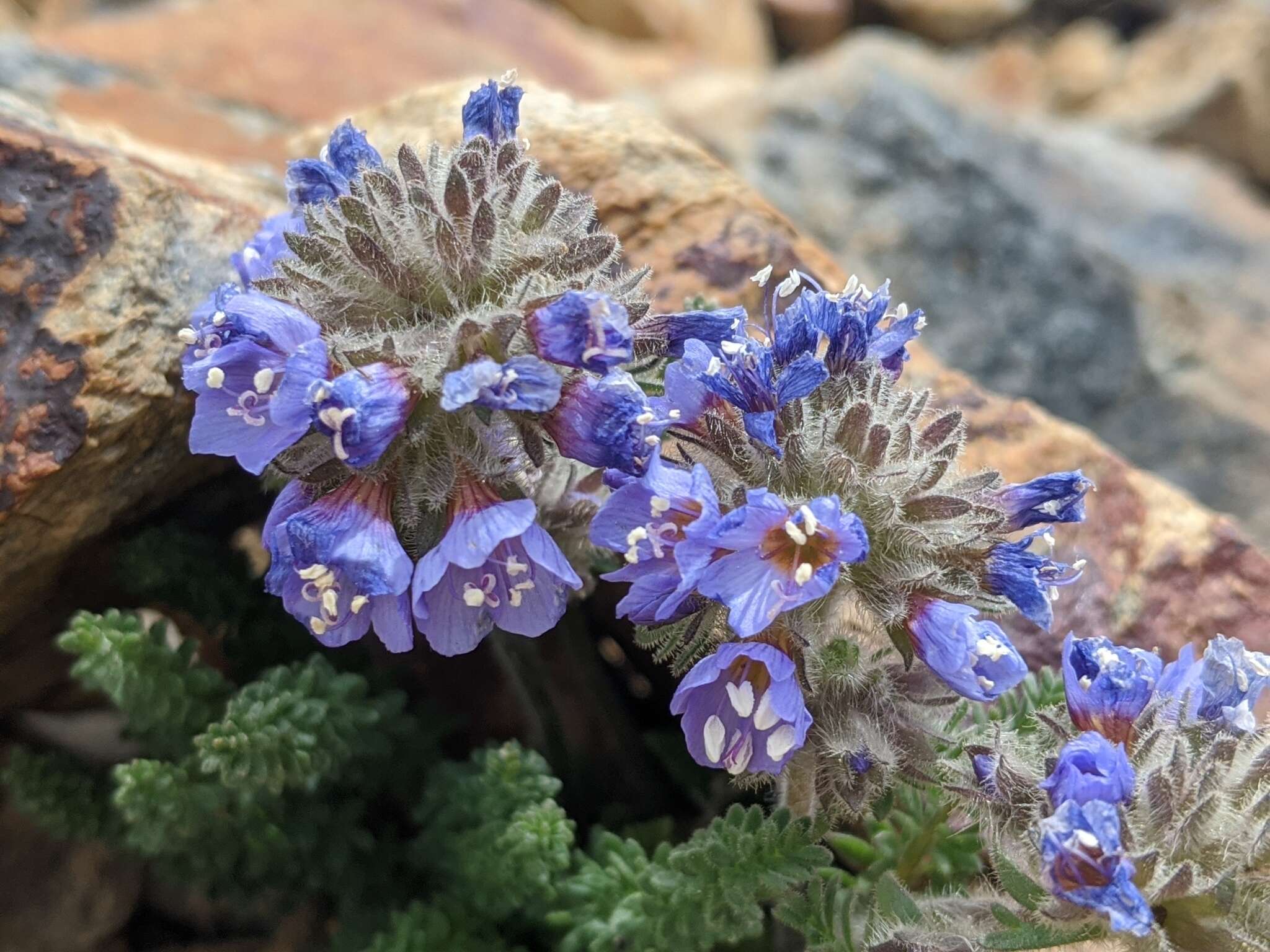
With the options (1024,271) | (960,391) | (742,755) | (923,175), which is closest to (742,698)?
(742,755)

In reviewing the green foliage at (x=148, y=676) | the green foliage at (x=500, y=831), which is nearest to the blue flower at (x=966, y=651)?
the green foliage at (x=500, y=831)

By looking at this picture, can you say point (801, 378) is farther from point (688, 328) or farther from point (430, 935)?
point (430, 935)

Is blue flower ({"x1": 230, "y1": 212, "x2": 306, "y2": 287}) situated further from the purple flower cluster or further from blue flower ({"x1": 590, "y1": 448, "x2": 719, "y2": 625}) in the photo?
the purple flower cluster

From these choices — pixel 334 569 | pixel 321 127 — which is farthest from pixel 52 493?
pixel 321 127

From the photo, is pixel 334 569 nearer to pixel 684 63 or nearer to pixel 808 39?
pixel 684 63

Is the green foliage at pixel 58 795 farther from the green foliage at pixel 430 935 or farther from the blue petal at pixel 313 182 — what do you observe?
the blue petal at pixel 313 182

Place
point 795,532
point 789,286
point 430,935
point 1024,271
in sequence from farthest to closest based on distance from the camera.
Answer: point 1024,271
point 430,935
point 789,286
point 795,532

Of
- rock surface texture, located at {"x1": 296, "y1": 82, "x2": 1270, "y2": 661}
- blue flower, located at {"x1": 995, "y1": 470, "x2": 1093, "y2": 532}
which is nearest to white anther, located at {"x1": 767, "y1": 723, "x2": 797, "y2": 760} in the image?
blue flower, located at {"x1": 995, "y1": 470, "x2": 1093, "y2": 532}
